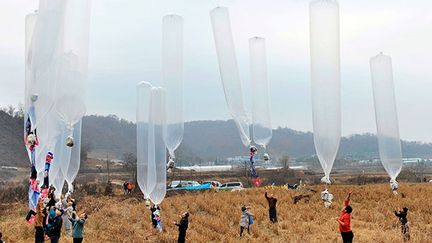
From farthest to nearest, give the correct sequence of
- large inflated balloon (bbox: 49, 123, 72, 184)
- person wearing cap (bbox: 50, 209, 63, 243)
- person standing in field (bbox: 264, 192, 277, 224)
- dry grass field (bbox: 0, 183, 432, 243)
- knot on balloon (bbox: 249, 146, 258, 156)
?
person standing in field (bbox: 264, 192, 277, 224) < dry grass field (bbox: 0, 183, 432, 243) < knot on balloon (bbox: 249, 146, 258, 156) < large inflated balloon (bbox: 49, 123, 72, 184) < person wearing cap (bbox: 50, 209, 63, 243)

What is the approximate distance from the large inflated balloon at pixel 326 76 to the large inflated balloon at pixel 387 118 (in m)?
3.57

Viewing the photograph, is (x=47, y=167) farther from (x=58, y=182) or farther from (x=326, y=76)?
(x=326, y=76)

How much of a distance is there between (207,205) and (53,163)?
1064 centimetres

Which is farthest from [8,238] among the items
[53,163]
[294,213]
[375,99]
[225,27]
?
[375,99]

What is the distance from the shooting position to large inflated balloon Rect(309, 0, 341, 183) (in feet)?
37.2

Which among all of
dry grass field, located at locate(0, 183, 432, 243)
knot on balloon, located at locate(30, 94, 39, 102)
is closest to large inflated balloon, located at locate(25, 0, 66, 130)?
knot on balloon, located at locate(30, 94, 39, 102)

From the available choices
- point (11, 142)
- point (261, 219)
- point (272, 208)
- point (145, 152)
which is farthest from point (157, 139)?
point (11, 142)

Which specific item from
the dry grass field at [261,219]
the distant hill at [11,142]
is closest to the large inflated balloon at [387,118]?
the dry grass field at [261,219]

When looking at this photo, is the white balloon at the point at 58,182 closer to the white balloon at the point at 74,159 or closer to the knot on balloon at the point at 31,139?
the white balloon at the point at 74,159

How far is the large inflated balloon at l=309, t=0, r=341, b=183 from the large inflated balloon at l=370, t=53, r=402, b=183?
3.57 meters

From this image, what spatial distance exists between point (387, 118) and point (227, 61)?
553cm

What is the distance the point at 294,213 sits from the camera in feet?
61.9

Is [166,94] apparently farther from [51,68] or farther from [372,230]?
[372,230]

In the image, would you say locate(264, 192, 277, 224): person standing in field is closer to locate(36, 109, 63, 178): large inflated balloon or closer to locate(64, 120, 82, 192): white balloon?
locate(64, 120, 82, 192): white balloon
